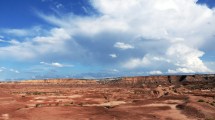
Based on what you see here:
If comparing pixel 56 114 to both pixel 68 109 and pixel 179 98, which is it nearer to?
pixel 68 109

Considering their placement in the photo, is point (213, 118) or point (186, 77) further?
point (186, 77)

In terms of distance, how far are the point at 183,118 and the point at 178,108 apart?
26.1 ft

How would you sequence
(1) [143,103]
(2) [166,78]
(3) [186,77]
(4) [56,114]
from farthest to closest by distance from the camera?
1. (2) [166,78]
2. (3) [186,77]
3. (1) [143,103]
4. (4) [56,114]

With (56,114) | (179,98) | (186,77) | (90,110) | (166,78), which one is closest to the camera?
(56,114)

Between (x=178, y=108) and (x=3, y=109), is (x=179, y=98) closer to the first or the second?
(x=178, y=108)

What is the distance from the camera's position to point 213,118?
37.2 meters

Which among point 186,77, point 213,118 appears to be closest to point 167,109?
point 213,118

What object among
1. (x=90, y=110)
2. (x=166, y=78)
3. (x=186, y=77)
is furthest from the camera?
(x=166, y=78)

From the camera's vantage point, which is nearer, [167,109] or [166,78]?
[167,109]

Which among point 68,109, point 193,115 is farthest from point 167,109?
point 68,109

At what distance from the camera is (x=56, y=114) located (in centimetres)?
4041

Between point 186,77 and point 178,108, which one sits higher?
point 186,77

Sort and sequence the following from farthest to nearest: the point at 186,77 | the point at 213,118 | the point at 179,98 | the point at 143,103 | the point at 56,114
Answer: the point at 186,77 < the point at 179,98 < the point at 143,103 < the point at 56,114 < the point at 213,118

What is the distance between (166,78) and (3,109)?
159 m
